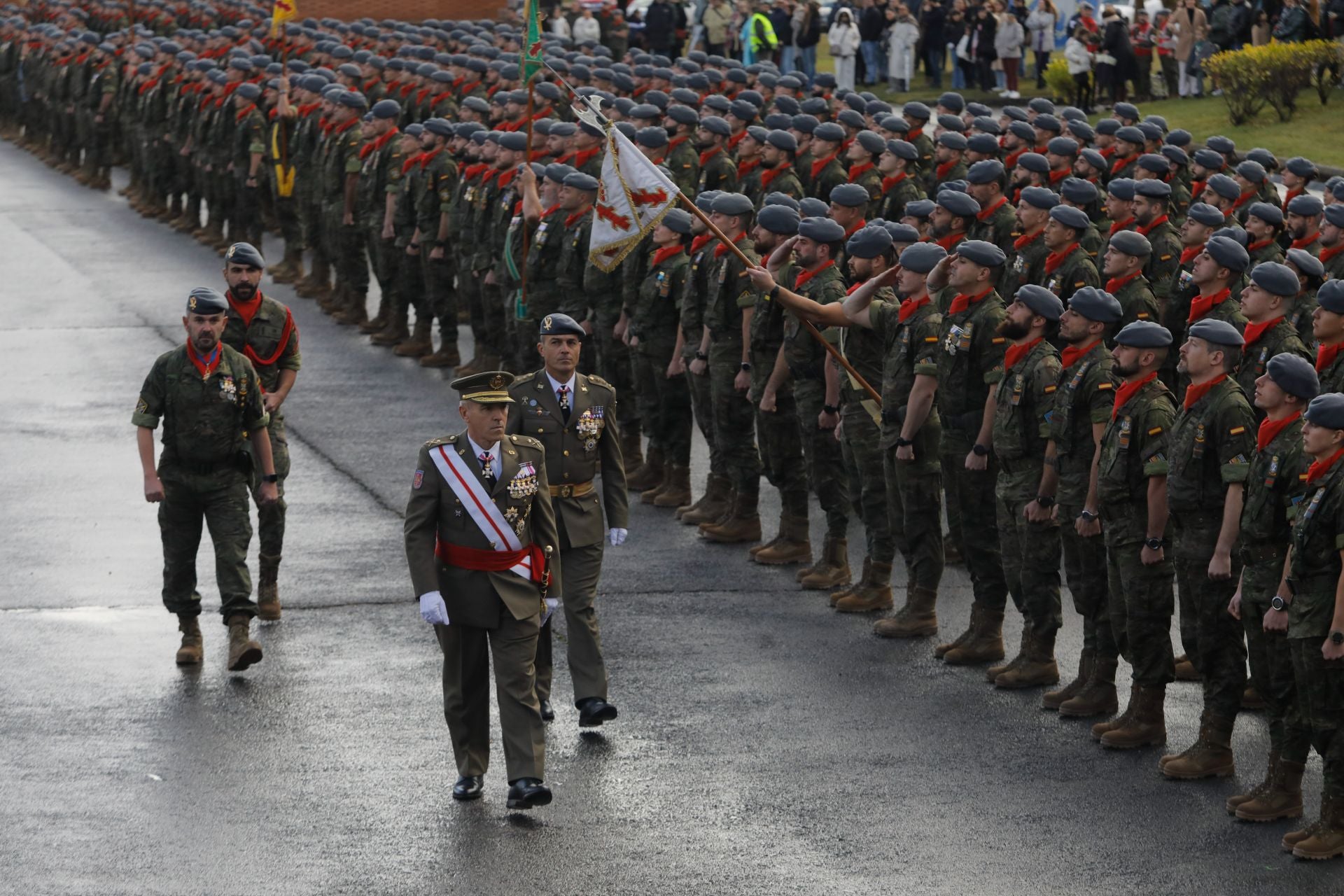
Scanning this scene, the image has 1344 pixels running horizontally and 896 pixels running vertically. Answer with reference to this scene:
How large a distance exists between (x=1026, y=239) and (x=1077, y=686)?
4272 millimetres

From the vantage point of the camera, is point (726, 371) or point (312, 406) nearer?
point (726, 371)

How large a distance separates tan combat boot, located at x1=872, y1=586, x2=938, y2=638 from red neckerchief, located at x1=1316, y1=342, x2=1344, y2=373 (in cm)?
258

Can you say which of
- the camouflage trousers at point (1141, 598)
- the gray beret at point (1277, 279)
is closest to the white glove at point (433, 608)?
the camouflage trousers at point (1141, 598)

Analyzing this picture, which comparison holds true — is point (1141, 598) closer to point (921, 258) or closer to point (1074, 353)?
point (1074, 353)

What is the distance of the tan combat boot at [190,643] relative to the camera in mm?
11211

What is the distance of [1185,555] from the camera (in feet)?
31.3

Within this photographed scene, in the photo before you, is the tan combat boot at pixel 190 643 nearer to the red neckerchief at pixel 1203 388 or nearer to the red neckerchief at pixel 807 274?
the red neckerchief at pixel 807 274

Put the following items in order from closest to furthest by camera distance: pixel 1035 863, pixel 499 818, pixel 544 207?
1. pixel 1035 863
2. pixel 499 818
3. pixel 544 207

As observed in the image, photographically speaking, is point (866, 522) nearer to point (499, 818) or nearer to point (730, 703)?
point (730, 703)

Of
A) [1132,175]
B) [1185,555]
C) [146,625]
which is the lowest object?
[146,625]

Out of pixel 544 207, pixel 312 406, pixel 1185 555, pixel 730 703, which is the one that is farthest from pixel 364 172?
pixel 1185 555

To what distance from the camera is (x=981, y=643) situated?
11.3m

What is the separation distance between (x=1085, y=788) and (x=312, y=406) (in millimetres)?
10192

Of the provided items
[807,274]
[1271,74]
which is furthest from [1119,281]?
[1271,74]
